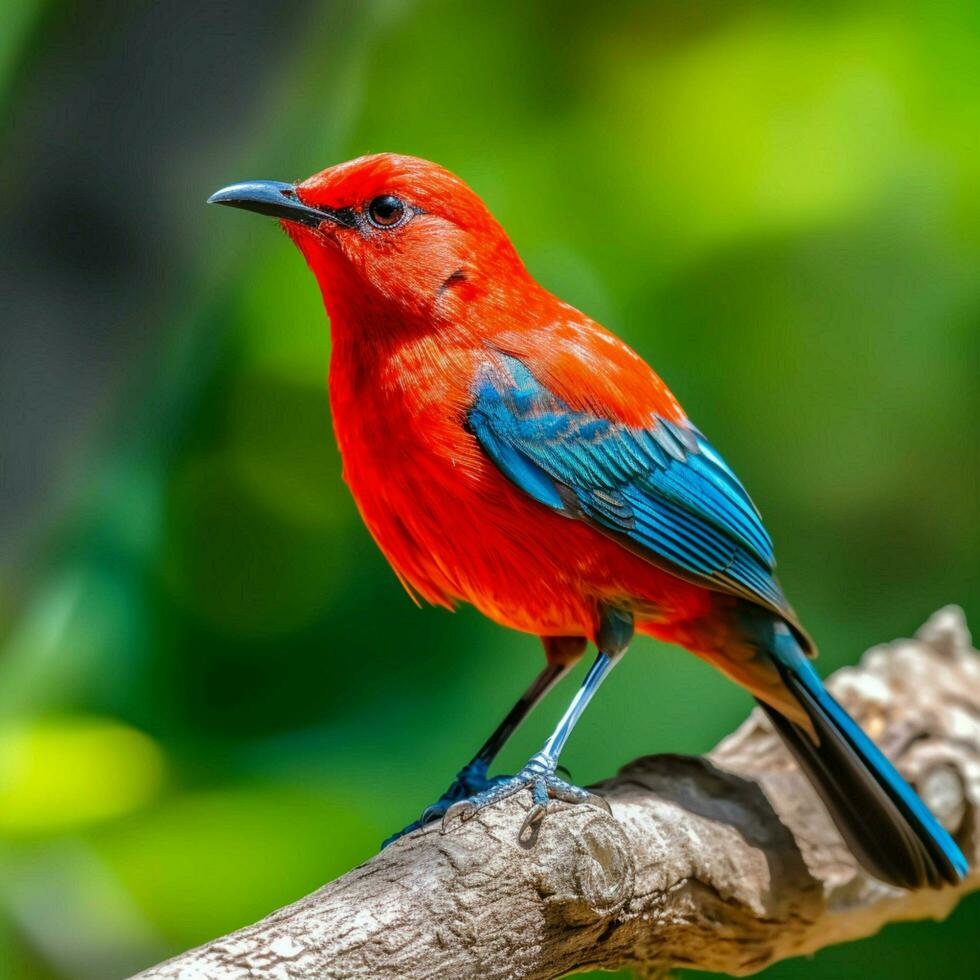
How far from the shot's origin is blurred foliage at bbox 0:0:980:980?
3645 mm

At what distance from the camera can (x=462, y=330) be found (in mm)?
2217

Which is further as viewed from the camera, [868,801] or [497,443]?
[868,801]

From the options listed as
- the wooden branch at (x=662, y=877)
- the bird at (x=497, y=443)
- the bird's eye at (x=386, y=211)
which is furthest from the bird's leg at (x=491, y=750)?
the bird's eye at (x=386, y=211)

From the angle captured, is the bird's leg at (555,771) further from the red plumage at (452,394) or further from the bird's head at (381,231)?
the bird's head at (381,231)

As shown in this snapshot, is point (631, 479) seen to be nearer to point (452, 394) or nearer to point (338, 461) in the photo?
A: point (452, 394)

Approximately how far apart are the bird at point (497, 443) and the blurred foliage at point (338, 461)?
1447mm

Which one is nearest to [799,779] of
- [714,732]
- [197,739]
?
[714,732]

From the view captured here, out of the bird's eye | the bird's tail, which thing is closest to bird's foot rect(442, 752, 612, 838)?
the bird's tail

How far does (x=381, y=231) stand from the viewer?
2223 mm

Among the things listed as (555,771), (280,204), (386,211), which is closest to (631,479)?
(555,771)

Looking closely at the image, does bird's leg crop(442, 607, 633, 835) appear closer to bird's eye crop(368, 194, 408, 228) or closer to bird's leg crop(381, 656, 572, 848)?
bird's leg crop(381, 656, 572, 848)

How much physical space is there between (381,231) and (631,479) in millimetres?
608

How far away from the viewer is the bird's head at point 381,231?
7.26ft

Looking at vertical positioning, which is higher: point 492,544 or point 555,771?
point 492,544
